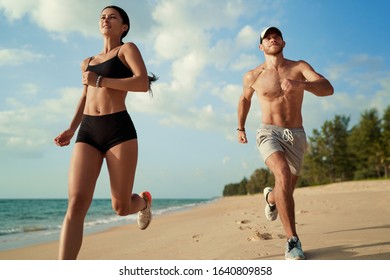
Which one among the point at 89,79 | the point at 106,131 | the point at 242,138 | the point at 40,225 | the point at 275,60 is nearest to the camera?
the point at 89,79

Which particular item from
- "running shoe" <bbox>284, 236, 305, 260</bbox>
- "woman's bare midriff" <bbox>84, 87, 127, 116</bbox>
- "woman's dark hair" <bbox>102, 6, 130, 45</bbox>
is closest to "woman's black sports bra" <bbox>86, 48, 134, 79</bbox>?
"woman's bare midriff" <bbox>84, 87, 127, 116</bbox>

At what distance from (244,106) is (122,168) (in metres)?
2.09

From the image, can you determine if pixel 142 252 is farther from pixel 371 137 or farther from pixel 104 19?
pixel 371 137

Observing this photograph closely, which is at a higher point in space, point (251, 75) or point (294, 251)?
point (251, 75)

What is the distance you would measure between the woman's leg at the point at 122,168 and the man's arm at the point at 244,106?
1.77 m

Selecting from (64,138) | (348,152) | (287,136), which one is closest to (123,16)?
(64,138)

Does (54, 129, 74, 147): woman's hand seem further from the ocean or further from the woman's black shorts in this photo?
the ocean

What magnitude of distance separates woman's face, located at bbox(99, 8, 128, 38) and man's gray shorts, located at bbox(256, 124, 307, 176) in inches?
78.9

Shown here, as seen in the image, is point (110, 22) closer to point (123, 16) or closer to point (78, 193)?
point (123, 16)

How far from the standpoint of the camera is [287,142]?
405cm

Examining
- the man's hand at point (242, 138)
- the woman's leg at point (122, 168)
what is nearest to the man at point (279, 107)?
the man's hand at point (242, 138)

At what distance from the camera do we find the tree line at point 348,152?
1597 inches

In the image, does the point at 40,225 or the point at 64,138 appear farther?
the point at 40,225
